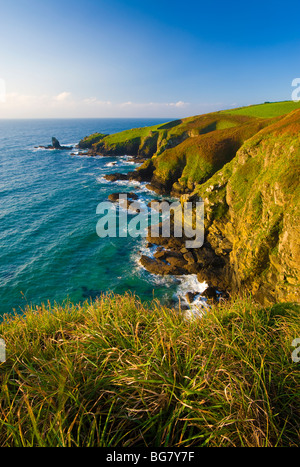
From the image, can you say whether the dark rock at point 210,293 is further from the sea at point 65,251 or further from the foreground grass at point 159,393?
the foreground grass at point 159,393

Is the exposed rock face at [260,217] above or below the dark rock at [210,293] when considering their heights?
above

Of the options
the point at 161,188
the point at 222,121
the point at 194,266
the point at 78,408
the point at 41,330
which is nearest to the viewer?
the point at 78,408

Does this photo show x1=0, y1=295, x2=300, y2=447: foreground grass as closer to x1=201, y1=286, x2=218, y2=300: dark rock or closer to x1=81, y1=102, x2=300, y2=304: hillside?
x1=81, y1=102, x2=300, y2=304: hillside

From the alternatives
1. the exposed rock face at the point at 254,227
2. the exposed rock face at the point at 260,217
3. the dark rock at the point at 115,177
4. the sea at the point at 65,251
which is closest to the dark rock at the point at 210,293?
the sea at the point at 65,251

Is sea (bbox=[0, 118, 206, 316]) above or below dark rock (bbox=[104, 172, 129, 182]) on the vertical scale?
below

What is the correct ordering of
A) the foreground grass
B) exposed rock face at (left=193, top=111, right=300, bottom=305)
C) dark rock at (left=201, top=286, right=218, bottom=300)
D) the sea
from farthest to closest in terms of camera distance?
the sea
dark rock at (left=201, top=286, right=218, bottom=300)
exposed rock face at (left=193, top=111, right=300, bottom=305)
the foreground grass

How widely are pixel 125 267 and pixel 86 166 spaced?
5710 centimetres

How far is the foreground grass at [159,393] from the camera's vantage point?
9.27 feet

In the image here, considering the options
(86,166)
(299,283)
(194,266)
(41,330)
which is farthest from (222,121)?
(41,330)

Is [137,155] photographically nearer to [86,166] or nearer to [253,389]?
[86,166]

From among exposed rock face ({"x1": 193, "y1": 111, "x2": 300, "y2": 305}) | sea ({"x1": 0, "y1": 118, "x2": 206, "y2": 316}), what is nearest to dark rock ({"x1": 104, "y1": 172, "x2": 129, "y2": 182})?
sea ({"x1": 0, "y1": 118, "x2": 206, "y2": 316})

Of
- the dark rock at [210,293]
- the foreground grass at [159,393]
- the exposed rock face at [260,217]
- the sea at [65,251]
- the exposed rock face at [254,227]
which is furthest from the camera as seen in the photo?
the sea at [65,251]

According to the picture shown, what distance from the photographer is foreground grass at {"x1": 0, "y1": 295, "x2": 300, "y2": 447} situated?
111 inches

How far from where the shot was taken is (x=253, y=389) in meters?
3.28
